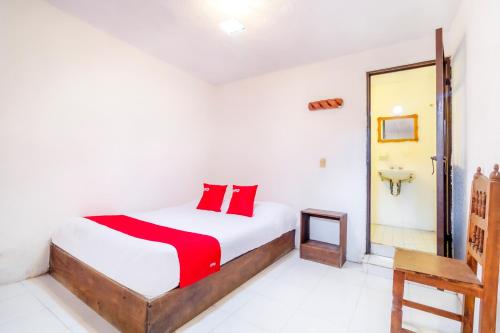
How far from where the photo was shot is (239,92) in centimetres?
418

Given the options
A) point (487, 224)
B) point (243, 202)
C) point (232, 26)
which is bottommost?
point (243, 202)

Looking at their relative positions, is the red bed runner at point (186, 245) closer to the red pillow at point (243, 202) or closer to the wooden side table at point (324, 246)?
the red pillow at point (243, 202)

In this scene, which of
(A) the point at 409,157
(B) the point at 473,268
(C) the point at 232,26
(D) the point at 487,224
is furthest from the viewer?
(A) the point at 409,157

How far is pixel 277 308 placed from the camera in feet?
6.57

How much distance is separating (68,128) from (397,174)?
15.8ft

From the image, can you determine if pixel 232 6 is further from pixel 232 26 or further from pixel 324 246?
pixel 324 246

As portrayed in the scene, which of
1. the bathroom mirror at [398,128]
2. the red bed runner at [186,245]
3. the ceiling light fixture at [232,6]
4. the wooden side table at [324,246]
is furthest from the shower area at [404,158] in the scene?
the red bed runner at [186,245]

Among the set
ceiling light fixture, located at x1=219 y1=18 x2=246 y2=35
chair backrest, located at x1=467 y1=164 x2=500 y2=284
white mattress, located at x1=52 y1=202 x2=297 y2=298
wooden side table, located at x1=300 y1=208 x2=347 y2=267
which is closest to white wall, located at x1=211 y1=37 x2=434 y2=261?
wooden side table, located at x1=300 y1=208 x2=347 y2=267

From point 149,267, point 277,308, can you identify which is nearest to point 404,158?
point 277,308

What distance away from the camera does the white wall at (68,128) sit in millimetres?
2199

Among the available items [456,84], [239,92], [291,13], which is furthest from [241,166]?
[456,84]

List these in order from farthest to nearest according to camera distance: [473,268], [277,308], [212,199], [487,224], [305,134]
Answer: [305,134]
[212,199]
[277,308]
[473,268]
[487,224]

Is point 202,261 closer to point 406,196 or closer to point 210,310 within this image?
point 210,310

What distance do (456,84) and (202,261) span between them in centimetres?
281
